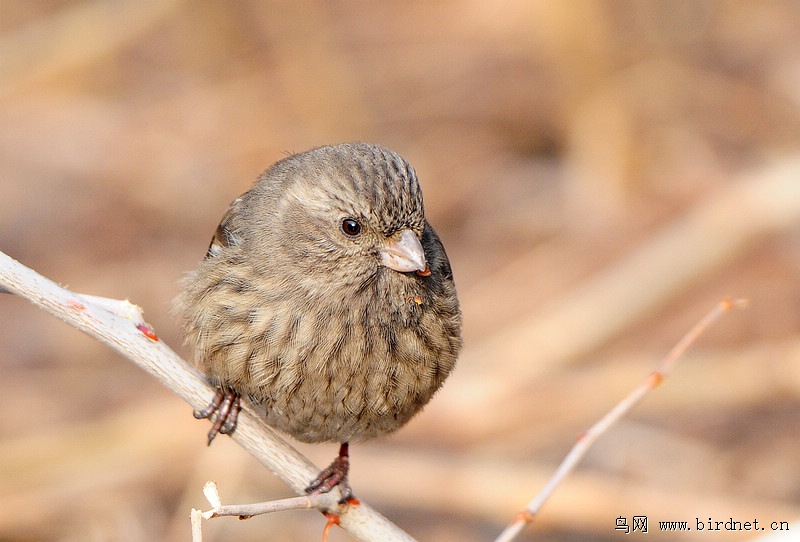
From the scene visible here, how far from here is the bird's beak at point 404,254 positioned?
→ 403 cm

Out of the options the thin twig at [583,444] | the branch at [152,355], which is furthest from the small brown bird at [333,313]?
the thin twig at [583,444]

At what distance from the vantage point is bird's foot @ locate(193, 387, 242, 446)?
161 inches

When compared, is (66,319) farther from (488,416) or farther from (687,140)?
(687,140)

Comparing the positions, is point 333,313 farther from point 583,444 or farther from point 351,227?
point 583,444

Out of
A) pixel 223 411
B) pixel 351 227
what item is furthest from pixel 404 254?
pixel 223 411

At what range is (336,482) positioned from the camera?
420 cm

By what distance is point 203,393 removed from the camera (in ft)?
13.1

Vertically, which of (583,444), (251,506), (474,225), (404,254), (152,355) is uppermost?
(474,225)

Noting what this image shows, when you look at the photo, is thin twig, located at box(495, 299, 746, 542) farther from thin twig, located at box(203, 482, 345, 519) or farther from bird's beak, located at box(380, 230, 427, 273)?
bird's beak, located at box(380, 230, 427, 273)

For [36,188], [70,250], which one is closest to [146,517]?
[70,250]

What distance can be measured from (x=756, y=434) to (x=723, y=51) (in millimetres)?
4635

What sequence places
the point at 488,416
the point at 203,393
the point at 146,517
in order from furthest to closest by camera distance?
1. the point at 488,416
2. the point at 146,517
3. the point at 203,393

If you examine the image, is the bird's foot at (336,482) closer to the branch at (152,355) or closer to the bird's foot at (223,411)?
the branch at (152,355)

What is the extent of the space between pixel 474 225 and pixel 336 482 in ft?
21.0
